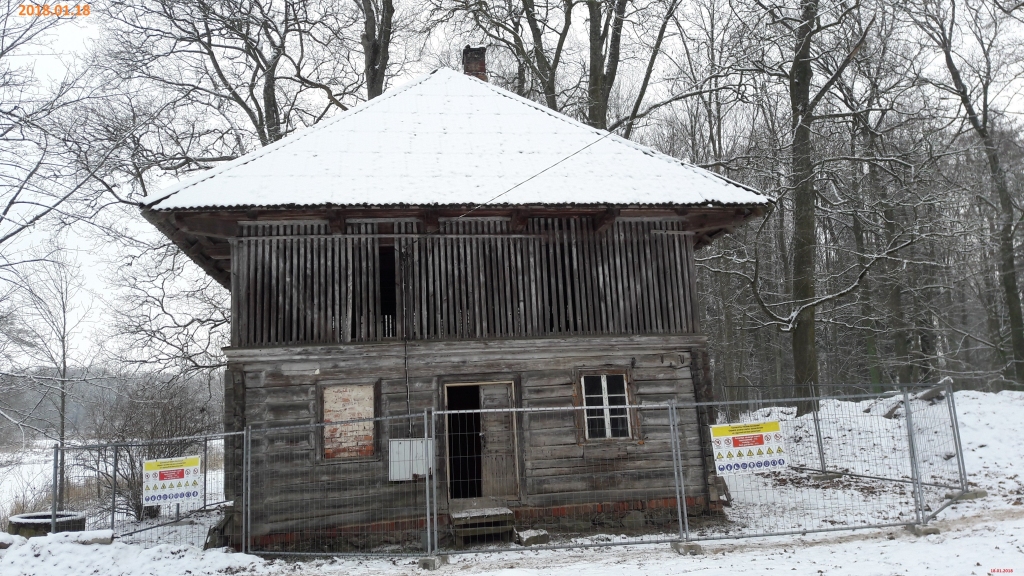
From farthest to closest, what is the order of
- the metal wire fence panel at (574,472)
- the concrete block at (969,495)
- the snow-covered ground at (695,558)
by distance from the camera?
the metal wire fence panel at (574,472) → the concrete block at (969,495) → the snow-covered ground at (695,558)

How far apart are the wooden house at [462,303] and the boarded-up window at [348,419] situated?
25mm

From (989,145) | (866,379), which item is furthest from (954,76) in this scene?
(866,379)

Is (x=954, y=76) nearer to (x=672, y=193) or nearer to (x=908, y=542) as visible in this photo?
(x=672, y=193)

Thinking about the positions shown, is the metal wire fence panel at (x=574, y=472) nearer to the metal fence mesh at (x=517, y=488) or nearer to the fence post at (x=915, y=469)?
the metal fence mesh at (x=517, y=488)

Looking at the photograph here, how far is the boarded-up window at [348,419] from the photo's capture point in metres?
11.7

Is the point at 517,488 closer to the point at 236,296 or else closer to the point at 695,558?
the point at 695,558

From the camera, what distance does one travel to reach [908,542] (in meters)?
9.43

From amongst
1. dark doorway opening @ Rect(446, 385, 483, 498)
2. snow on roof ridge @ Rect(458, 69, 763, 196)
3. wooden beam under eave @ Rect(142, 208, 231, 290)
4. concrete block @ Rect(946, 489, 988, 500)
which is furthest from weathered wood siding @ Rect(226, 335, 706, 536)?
concrete block @ Rect(946, 489, 988, 500)

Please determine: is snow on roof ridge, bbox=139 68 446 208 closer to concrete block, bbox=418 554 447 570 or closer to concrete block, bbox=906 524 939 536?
concrete block, bbox=418 554 447 570

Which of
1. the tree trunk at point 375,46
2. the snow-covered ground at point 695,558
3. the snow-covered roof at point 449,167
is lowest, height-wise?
the snow-covered ground at point 695,558

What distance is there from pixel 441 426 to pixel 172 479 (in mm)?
4420

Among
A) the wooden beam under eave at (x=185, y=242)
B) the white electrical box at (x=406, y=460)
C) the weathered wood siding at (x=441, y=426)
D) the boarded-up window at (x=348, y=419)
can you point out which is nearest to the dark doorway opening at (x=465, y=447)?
the white electrical box at (x=406, y=460)

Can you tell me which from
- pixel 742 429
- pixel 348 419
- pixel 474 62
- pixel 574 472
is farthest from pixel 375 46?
pixel 742 429

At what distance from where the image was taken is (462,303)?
Answer: 40.6ft
